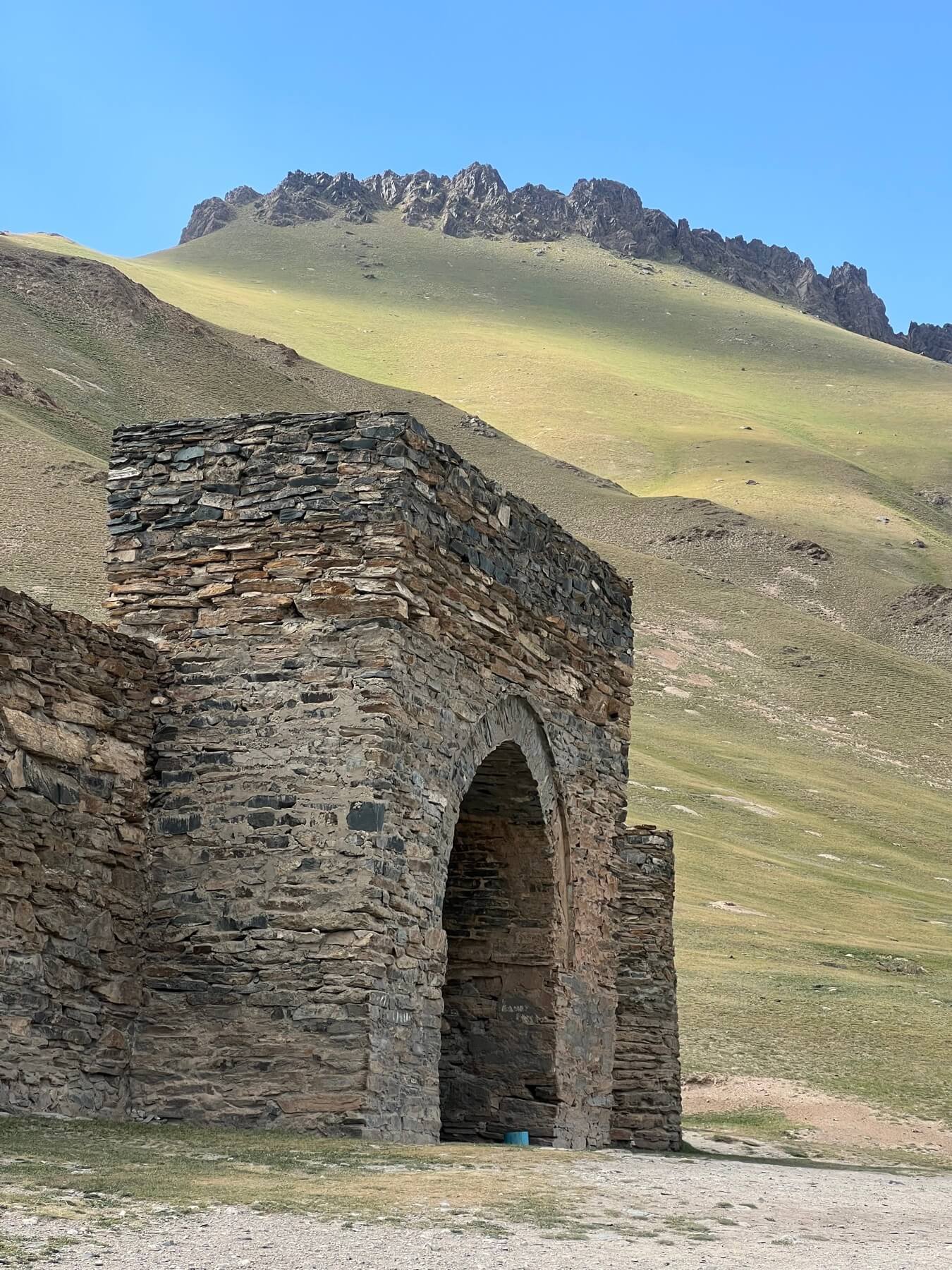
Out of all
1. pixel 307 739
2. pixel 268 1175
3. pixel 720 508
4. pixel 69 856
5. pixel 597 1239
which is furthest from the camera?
pixel 720 508

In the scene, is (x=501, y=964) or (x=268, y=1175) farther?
(x=501, y=964)

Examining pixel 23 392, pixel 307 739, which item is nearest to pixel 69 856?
pixel 307 739

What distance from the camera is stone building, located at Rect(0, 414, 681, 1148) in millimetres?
10289

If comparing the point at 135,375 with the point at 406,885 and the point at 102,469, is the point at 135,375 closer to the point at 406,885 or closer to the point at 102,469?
the point at 102,469

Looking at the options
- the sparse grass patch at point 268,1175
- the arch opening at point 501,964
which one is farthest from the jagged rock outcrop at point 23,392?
the sparse grass patch at point 268,1175

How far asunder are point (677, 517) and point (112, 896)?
85768mm

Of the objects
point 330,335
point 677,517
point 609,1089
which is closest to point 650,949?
point 609,1089

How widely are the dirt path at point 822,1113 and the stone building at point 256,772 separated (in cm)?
560

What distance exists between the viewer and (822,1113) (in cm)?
1855

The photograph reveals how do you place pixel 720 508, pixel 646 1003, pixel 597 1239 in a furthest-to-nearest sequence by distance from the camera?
pixel 720 508, pixel 646 1003, pixel 597 1239

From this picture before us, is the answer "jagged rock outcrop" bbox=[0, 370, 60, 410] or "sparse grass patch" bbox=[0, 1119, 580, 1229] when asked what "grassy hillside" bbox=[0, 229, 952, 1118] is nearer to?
"jagged rock outcrop" bbox=[0, 370, 60, 410]

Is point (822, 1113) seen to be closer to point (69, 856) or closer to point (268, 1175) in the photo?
point (69, 856)

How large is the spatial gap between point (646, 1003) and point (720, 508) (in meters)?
83.1

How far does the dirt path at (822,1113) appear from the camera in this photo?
57.0 ft
